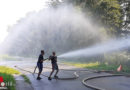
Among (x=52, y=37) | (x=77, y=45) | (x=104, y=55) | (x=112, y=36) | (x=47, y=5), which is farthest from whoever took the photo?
(x=47, y=5)

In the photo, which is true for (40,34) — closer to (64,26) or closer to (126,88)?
(64,26)

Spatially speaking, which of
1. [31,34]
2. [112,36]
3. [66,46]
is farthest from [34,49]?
[112,36]

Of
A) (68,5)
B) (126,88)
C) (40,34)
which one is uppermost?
(68,5)

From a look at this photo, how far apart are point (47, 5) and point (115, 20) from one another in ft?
73.6

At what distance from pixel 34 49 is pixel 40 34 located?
19.5 ft

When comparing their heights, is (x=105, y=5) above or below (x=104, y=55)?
above

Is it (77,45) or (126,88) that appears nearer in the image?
(126,88)

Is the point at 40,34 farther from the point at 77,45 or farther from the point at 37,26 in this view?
the point at 77,45

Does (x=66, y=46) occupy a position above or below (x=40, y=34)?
below

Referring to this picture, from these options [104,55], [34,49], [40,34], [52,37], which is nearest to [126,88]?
[104,55]

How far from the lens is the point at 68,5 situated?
37188 millimetres

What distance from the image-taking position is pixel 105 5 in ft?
95.3

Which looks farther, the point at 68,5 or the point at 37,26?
the point at 37,26

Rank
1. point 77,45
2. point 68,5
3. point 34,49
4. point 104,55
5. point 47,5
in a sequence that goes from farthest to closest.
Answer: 1. point 34,49
2. point 47,5
3. point 68,5
4. point 77,45
5. point 104,55
